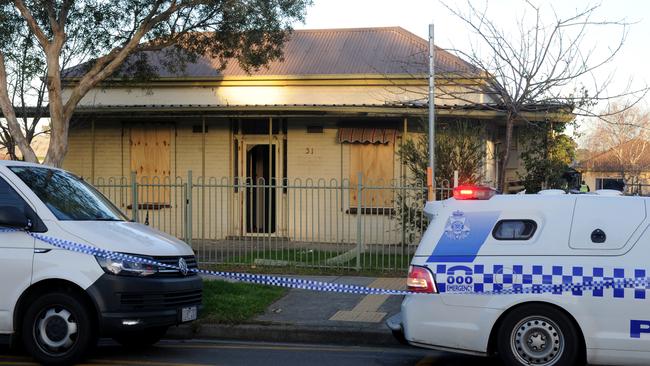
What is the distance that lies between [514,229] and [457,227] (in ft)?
1.63

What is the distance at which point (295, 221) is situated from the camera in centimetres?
1501

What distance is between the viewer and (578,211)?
622 centimetres

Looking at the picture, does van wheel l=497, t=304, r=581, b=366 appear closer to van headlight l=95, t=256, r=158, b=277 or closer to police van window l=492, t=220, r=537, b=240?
police van window l=492, t=220, r=537, b=240

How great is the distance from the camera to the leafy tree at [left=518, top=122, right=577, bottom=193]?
15914 mm

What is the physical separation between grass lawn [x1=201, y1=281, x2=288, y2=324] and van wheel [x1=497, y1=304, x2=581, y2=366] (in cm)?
372

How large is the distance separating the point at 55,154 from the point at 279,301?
4.78 meters

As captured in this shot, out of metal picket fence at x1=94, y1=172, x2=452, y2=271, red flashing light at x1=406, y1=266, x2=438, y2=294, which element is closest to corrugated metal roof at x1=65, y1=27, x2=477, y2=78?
metal picket fence at x1=94, y1=172, x2=452, y2=271

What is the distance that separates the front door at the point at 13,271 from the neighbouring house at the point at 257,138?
936 cm

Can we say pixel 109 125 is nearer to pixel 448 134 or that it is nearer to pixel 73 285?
pixel 448 134

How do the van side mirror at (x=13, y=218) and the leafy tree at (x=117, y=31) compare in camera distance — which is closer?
the van side mirror at (x=13, y=218)

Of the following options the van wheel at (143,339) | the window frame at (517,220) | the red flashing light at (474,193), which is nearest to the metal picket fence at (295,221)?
the van wheel at (143,339)

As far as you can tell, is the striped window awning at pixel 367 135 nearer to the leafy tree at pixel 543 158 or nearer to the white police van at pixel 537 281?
the leafy tree at pixel 543 158

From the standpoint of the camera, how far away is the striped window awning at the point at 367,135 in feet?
54.4

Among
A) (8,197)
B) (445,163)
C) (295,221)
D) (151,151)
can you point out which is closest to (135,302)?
(8,197)
